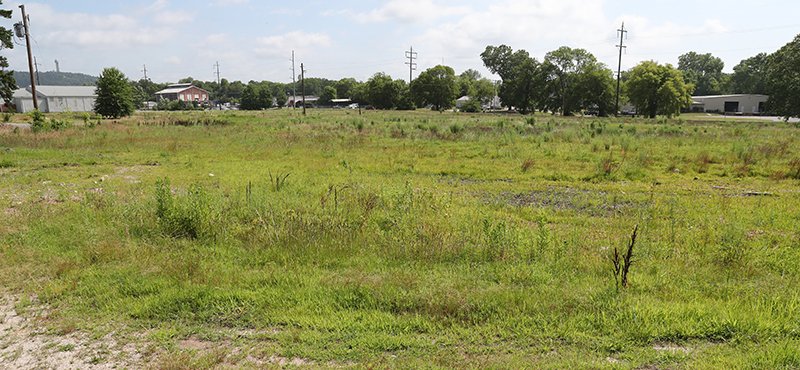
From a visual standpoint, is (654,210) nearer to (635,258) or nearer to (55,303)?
(635,258)

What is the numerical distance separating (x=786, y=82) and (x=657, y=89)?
1386 cm

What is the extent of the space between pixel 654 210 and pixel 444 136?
17.7m

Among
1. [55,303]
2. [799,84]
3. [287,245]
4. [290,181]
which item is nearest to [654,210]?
[287,245]

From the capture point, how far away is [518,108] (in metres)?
90.6

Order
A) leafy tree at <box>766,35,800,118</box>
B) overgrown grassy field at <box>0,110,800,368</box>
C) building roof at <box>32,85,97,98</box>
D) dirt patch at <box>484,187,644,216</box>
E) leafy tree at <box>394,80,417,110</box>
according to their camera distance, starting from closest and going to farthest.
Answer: overgrown grassy field at <box>0,110,800,368</box> → dirt patch at <box>484,187,644,216</box> → leafy tree at <box>766,35,800,118</box> → building roof at <box>32,85,97,98</box> → leafy tree at <box>394,80,417,110</box>

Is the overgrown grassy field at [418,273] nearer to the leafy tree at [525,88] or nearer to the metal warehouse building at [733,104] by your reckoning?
the leafy tree at [525,88]

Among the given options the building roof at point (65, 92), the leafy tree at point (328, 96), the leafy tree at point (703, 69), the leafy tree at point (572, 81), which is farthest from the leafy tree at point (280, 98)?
the leafy tree at point (703, 69)

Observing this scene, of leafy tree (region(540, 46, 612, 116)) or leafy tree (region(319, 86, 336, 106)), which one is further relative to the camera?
leafy tree (region(319, 86, 336, 106))

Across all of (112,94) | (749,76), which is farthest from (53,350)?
(749,76)

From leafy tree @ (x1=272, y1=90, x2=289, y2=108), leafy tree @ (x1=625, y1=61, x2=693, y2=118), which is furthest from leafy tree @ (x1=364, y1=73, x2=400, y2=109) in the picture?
leafy tree @ (x1=625, y1=61, x2=693, y2=118)

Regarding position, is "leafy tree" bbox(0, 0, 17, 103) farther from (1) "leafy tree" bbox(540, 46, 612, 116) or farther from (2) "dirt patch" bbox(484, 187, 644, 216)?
(1) "leafy tree" bbox(540, 46, 612, 116)

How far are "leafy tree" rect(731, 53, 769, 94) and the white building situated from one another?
135 metres

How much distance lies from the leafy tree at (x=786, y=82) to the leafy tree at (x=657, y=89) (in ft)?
32.6

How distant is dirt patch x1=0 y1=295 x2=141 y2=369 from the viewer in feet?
12.7
